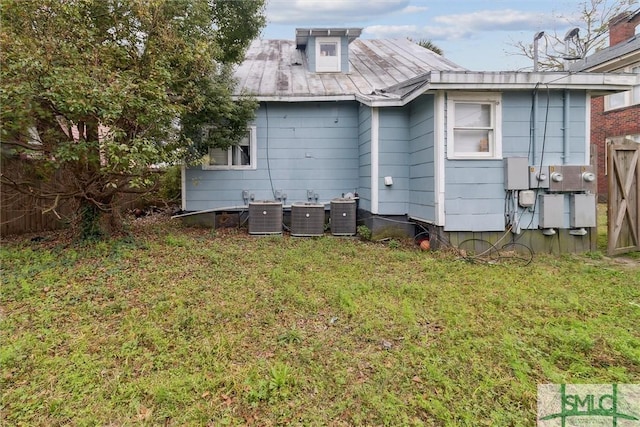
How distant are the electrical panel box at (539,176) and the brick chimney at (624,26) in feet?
44.0

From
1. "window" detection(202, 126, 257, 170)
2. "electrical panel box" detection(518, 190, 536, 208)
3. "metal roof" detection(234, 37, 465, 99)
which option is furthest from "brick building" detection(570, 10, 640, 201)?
"window" detection(202, 126, 257, 170)

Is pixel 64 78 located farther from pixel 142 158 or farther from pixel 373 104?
pixel 373 104

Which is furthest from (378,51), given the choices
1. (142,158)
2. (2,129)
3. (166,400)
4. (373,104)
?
(166,400)

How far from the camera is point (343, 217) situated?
7.33m

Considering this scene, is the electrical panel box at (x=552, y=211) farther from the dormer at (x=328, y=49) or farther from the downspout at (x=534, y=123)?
the dormer at (x=328, y=49)

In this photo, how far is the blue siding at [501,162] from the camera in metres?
5.71

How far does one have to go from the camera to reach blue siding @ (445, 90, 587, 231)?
5711 millimetres

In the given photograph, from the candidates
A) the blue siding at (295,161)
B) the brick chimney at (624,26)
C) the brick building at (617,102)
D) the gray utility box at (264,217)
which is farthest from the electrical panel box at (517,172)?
the brick chimney at (624,26)

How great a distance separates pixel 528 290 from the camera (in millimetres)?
4066

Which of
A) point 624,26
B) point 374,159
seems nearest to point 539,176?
point 374,159

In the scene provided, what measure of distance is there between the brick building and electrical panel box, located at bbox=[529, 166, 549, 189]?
7.95m

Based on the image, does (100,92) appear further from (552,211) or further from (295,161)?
(552,211)

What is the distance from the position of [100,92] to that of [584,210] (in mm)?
7158

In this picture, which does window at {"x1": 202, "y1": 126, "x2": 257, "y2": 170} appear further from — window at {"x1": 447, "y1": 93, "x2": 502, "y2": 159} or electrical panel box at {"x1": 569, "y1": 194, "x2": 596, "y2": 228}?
electrical panel box at {"x1": 569, "y1": 194, "x2": 596, "y2": 228}
